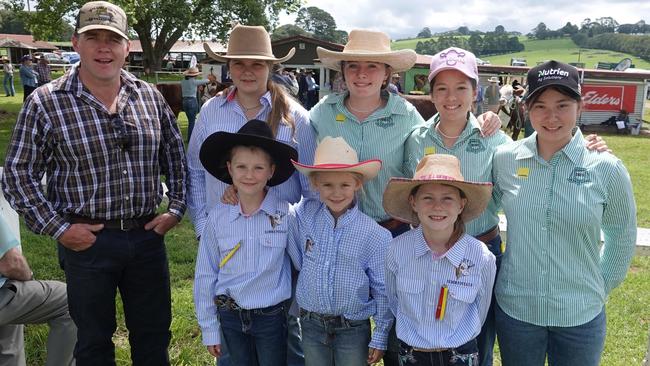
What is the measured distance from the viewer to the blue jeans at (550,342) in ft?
8.11

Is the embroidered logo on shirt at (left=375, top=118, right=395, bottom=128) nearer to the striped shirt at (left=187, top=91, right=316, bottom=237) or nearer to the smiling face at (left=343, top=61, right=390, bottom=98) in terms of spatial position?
the smiling face at (left=343, top=61, right=390, bottom=98)

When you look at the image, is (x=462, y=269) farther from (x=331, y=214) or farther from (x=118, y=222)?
(x=118, y=222)

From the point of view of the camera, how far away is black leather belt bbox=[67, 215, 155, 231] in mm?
2967

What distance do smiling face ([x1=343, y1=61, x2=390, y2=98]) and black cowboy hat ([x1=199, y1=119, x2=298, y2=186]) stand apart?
49 cm

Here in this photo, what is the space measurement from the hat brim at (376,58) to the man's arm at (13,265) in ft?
6.79

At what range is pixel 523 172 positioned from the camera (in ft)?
8.35

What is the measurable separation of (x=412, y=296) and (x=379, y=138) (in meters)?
0.91

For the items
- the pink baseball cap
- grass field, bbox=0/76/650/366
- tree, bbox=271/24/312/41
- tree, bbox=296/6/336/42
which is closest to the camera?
the pink baseball cap

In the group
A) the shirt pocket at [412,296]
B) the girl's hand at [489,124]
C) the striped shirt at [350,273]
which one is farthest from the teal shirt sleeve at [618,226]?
the striped shirt at [350,273]

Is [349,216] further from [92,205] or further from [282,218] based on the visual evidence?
[92,205]

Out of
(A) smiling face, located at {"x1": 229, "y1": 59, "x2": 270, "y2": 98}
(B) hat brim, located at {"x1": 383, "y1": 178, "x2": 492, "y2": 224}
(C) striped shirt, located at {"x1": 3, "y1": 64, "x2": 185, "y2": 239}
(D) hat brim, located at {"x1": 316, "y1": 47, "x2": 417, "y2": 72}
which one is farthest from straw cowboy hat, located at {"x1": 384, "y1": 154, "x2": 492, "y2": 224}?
(C) striped shirt, located at {"x1": 3, "y1": 64, "x2": 185, "y2": 239}

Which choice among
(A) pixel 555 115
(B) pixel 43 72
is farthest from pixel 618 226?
(B) pixel 43 72

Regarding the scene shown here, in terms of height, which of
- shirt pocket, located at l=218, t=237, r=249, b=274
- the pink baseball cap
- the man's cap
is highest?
the man's cap

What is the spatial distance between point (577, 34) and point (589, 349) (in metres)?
189
